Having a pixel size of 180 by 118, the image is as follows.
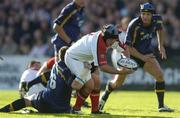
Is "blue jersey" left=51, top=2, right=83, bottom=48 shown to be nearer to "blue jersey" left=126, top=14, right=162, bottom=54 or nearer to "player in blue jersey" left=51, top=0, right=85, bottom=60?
"player in blue jersey" left=51, top=0, right=85, bottom=60

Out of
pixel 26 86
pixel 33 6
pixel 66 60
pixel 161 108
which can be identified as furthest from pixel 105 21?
pixel 66 60

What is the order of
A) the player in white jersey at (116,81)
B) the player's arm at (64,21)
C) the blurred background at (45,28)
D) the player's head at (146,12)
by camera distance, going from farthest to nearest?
the blurred background at (45,28) < the player's arm at (64,21) < the player's head at (146,12) < the player in white jersey at (116,81)

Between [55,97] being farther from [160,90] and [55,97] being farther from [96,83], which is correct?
[160,90]

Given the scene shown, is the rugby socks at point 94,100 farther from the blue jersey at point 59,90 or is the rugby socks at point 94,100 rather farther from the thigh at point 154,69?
the thigh at point 154,69

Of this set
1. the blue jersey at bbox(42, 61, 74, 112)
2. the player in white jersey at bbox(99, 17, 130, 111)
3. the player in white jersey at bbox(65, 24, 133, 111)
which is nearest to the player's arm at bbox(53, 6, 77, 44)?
the player in white jersey at bbox(99, 17, 130, 111)

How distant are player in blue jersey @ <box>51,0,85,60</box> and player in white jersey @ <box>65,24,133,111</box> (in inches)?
100

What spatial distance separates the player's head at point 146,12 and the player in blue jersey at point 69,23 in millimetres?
1635

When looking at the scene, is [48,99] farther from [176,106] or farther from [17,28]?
[17,28]

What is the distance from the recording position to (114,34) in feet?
41.7

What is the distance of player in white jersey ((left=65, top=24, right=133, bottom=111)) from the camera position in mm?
12625

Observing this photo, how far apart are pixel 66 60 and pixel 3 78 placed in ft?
47.3

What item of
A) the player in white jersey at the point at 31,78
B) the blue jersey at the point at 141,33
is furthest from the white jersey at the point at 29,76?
the blue jersey at the point at 141,33

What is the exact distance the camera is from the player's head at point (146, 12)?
1466 cm

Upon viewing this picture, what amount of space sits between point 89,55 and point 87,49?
130 mm
